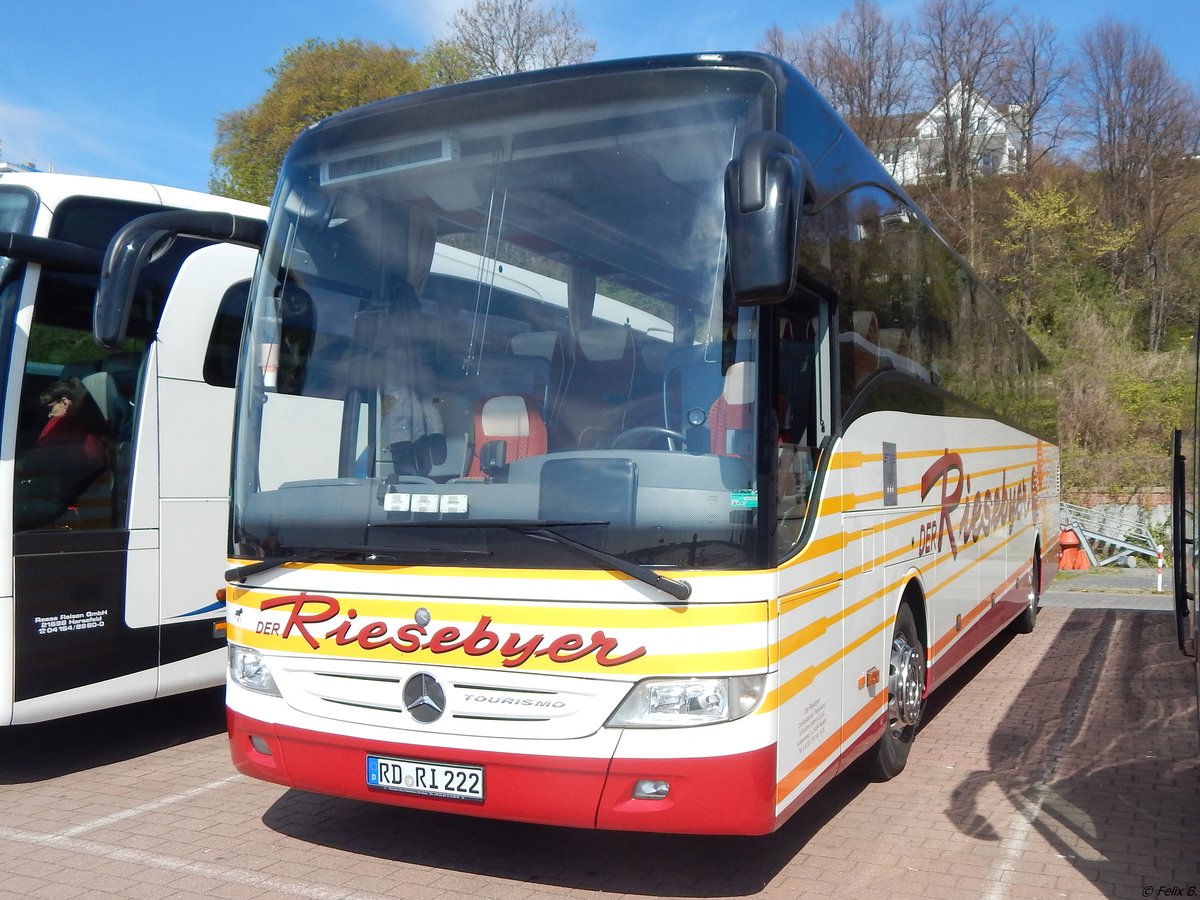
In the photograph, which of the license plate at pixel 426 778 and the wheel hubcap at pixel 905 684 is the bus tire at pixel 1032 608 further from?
the license plate at pixel 426 778

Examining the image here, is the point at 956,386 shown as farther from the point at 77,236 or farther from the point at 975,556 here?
the point at 77,236

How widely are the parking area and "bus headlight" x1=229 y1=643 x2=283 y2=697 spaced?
0.80 m

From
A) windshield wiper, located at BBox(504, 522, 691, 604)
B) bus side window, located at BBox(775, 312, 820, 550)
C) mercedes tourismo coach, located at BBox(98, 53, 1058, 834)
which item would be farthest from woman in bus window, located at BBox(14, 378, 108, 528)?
bus side window, located at BBox(775, 312, 820, 550)

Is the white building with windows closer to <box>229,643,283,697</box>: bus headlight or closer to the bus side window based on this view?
the bus side window

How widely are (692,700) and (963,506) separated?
181 inches

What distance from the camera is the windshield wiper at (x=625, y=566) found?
4.18 meters

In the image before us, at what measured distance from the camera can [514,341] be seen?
15.6 feet

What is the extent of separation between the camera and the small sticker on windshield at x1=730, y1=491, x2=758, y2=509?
14.0 feet

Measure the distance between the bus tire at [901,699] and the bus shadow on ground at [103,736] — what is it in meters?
4.54

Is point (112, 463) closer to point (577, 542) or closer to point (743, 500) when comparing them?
point (577, 542)

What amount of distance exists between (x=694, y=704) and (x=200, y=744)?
4.70m

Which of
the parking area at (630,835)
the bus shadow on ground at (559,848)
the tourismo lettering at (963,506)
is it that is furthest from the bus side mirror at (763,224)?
the tourismo lettering at (963,506)

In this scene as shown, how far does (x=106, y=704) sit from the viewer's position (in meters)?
6.80

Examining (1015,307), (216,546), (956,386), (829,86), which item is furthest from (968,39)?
(216,546)
